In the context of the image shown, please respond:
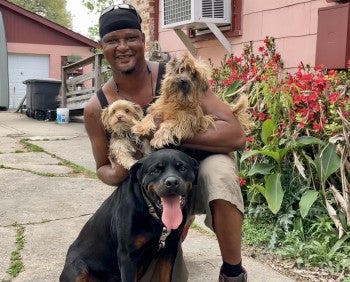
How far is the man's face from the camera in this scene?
2.68 meters

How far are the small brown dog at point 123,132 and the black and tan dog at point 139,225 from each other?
7.1 inches

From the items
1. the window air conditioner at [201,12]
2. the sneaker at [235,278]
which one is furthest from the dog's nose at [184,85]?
the window air conditioner at [201,12]

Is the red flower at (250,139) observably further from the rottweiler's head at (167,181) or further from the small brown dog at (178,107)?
the rottweiler's head at (167,181)

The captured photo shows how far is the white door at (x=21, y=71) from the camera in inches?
791

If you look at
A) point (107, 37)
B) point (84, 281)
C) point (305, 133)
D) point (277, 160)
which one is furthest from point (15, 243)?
point (305, 133)

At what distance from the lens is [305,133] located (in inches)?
148

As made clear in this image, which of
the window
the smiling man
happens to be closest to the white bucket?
the window

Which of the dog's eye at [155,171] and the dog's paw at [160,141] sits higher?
the dog's paw at [160,141]

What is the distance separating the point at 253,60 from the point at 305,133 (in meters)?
1.65

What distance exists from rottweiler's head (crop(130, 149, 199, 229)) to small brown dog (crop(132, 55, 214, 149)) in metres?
0.28

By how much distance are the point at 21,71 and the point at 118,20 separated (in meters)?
18.7

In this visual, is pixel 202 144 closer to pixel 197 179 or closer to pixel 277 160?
pixel 197 179

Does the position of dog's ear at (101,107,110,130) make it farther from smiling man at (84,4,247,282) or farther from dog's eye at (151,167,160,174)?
dog's eye at (151,167,160,174)

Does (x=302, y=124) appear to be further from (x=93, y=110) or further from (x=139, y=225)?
(x=139, y=225)
